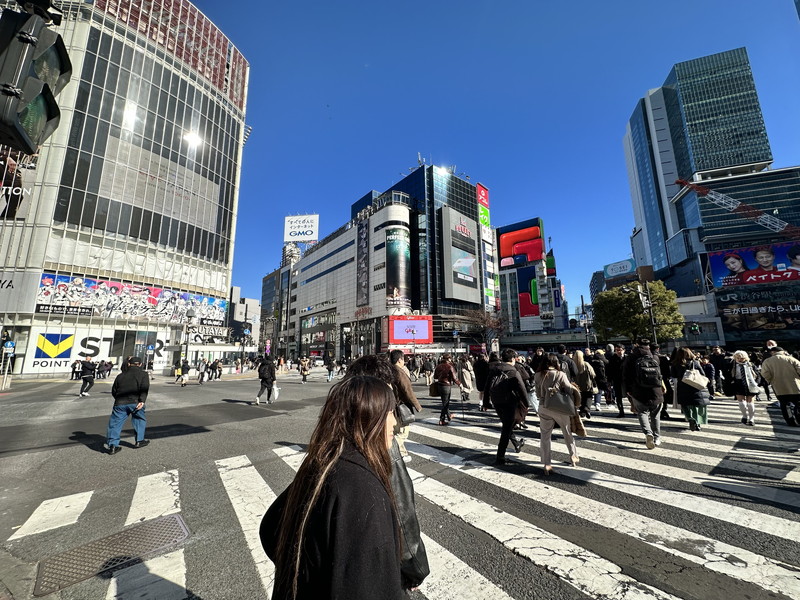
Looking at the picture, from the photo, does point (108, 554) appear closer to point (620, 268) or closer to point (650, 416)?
point (650, 416)

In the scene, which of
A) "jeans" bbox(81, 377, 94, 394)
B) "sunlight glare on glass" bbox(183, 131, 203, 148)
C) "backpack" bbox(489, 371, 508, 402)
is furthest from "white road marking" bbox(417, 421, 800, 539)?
"sunlight glare on glass" bbox(183, 131, 203, 148)

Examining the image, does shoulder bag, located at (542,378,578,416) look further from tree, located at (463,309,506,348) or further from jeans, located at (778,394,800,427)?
tree, located at (463,309,506,348)

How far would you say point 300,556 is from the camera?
3.67ft

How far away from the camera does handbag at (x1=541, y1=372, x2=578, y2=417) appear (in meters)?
5.21

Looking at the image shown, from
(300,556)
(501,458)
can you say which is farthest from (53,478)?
(501,458)

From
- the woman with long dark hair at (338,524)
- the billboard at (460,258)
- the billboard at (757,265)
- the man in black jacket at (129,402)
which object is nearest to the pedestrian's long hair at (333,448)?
the woman with long dark hair at (338,524)

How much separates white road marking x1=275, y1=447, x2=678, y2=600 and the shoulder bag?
6.53 feet

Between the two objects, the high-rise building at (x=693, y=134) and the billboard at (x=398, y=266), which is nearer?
the billboard at (x=398, y=266)

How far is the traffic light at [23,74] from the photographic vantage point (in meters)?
2.07

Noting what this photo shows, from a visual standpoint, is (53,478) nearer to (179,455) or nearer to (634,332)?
(179,455)

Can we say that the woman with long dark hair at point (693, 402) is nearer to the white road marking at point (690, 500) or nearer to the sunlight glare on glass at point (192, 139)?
the white road marking at point (690, 500)

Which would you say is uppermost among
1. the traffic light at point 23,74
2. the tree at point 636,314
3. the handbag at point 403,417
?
the tree at point 636,314

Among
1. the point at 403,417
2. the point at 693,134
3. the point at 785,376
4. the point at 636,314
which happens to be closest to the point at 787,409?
the point at 785,376

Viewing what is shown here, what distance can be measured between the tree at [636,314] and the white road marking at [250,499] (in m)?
41.1
